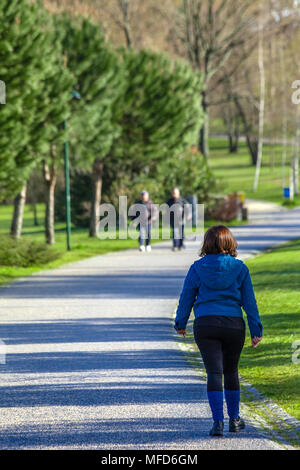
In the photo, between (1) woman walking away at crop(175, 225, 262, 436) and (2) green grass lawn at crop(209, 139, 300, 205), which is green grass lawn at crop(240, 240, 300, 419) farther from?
(2) green grass lawn at crop(209, 139, 300, 205)

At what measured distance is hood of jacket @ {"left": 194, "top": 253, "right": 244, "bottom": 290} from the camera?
734cm

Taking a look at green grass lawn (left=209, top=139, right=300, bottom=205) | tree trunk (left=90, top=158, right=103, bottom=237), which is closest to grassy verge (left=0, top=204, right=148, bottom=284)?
tree trunk (left=90, top=158, right=103, bottom=237)

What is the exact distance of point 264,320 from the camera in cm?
1396

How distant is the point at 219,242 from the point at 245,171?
82.2 m

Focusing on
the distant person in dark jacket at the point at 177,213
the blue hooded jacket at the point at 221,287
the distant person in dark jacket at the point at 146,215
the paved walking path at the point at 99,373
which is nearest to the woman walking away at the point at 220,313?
the blue hooded jacket at the point at 221,287

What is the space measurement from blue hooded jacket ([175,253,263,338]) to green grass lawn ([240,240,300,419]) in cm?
135

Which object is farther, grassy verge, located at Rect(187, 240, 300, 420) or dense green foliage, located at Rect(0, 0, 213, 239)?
dense green foliage, located at Rect(0, 0, 213, 239)

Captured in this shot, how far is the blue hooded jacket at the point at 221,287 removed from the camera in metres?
7.33

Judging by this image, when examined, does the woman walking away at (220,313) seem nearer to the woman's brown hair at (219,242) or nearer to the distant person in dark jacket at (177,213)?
the woman's brown hair at (219,242)

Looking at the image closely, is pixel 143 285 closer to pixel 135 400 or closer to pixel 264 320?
pixel 264 320

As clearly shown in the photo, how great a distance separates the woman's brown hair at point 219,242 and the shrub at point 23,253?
1824cm

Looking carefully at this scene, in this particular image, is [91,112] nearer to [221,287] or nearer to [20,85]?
[20,85]
